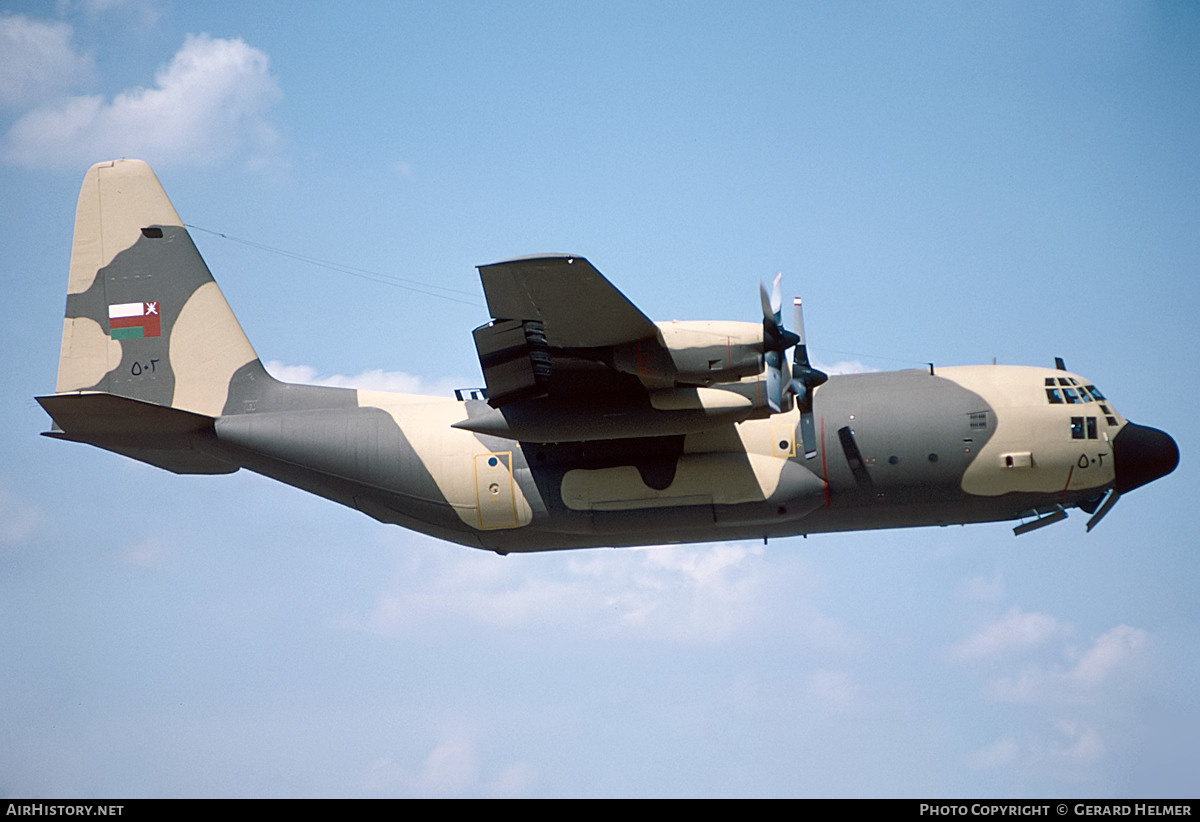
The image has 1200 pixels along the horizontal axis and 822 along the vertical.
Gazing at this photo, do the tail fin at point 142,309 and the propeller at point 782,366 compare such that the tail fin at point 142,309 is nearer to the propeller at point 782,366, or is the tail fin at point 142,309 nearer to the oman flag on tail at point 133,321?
the oman flag on tail at point 133,321

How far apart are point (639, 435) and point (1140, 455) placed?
806 centimetres

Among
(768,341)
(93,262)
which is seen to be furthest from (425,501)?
(93,262)

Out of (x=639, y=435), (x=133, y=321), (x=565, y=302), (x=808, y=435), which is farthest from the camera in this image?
(x=133, y=321)

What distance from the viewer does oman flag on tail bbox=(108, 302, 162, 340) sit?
829 inches

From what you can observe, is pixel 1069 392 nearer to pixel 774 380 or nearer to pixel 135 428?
pixel 774 380

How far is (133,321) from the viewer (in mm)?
21125

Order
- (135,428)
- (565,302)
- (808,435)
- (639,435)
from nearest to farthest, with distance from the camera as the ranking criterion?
(565,302)
(639,435)
(808,435)
(135,428)

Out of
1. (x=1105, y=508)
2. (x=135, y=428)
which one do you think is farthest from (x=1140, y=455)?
(x=135, y=428)

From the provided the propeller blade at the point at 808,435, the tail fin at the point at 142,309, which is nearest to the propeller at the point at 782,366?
the propeller blade at the point at 808,435

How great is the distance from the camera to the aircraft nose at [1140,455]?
18.5 m

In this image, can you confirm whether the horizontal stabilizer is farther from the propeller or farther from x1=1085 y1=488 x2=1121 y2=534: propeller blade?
x1=1085 y1=488 x2=1121 y2=534: propeller blade

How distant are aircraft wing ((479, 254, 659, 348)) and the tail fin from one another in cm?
734
